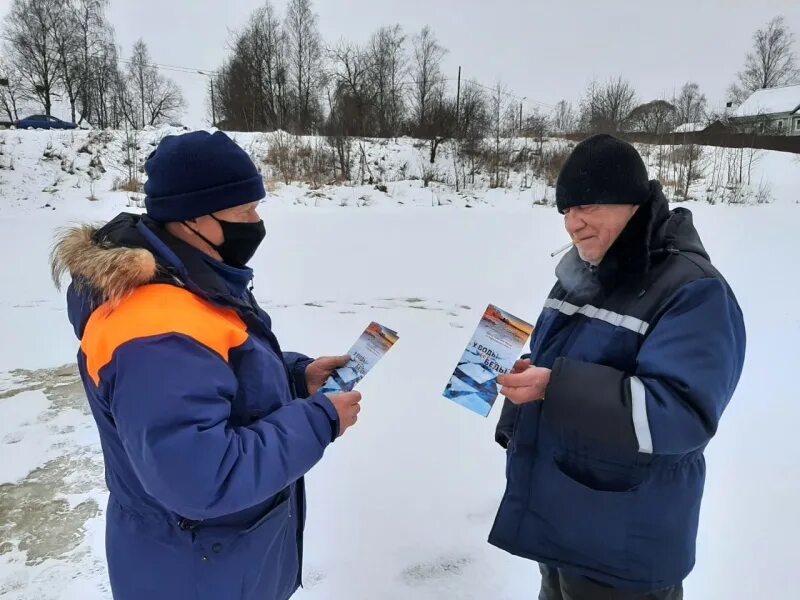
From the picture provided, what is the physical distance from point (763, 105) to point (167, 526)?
44961 millimetres

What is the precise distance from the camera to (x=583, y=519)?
1293 millimetres

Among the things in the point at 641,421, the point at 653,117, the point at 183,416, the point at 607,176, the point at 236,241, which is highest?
the point at 653,117

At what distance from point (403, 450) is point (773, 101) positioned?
43.9 meters

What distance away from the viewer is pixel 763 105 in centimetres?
3591

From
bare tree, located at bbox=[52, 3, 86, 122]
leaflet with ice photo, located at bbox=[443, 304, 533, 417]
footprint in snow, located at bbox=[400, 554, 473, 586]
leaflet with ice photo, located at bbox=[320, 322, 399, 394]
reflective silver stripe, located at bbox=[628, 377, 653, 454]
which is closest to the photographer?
reflective silver stripe, located at bbox=[628, 377, 653, 454]

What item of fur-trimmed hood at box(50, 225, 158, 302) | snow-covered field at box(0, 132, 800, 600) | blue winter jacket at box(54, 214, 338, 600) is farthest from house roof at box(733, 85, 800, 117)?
fur-trimmed hood at box(50, 225, 158, 302)

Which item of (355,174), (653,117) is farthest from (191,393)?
(653,117)

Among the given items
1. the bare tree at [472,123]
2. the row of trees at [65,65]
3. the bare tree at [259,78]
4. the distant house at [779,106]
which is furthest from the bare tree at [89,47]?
the distant house at [779,106]

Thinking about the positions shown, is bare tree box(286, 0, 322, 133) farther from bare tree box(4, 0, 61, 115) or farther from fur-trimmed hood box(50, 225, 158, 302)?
fur-trimmed hood box(50, 225, 158, 302)

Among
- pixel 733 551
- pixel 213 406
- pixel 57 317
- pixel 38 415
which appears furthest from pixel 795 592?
pixel 57 317

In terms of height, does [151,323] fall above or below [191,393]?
above

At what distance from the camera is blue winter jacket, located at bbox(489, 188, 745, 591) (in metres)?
1.12

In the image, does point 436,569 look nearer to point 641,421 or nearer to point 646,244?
point 641,421

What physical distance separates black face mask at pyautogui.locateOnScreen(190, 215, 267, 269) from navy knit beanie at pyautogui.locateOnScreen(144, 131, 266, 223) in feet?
0.19
